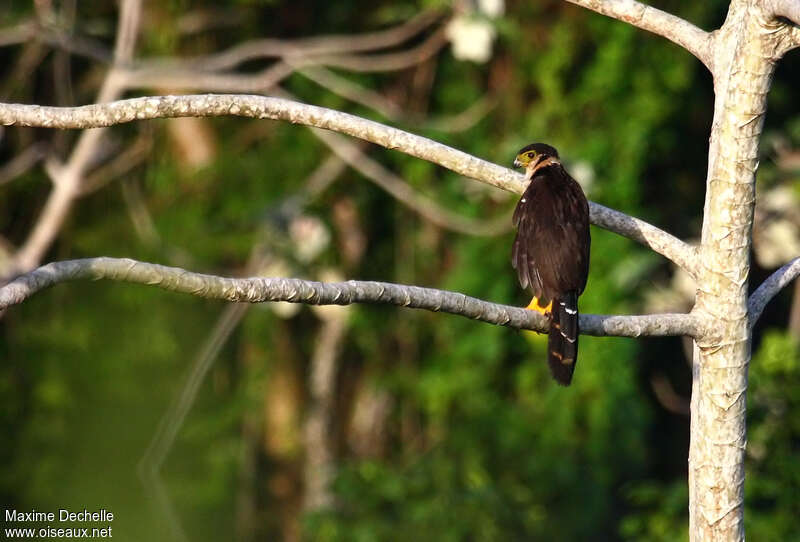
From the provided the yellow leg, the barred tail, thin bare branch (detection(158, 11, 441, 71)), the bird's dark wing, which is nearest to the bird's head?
the bird's dark wing

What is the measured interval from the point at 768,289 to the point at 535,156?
167cm

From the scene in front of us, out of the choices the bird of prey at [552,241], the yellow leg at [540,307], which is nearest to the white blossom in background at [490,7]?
the bird of prey at [552,241]

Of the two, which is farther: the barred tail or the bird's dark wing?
the bird's dark wing

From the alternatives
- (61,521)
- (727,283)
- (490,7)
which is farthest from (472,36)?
(61,521)

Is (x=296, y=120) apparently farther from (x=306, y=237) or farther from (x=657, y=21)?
(x=306, y=237)

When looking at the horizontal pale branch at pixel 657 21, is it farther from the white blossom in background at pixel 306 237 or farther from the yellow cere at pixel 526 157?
the white blossom in background at pixel 306 237

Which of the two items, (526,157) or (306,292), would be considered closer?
(306,292)

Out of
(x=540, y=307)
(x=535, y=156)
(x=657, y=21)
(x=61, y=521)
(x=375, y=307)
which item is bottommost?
(x=540, y=307)

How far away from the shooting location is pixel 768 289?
9.72 ft

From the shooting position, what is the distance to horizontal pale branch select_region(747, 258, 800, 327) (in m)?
2.92

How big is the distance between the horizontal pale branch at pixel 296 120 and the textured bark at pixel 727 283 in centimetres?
11

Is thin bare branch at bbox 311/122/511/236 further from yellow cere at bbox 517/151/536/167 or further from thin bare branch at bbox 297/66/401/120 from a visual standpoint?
yellow cere at bbox 517/151/536/167

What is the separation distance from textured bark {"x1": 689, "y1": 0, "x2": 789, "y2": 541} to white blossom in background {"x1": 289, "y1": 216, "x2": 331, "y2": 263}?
3.89m

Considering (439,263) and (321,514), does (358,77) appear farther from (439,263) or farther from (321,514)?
(321,514)
